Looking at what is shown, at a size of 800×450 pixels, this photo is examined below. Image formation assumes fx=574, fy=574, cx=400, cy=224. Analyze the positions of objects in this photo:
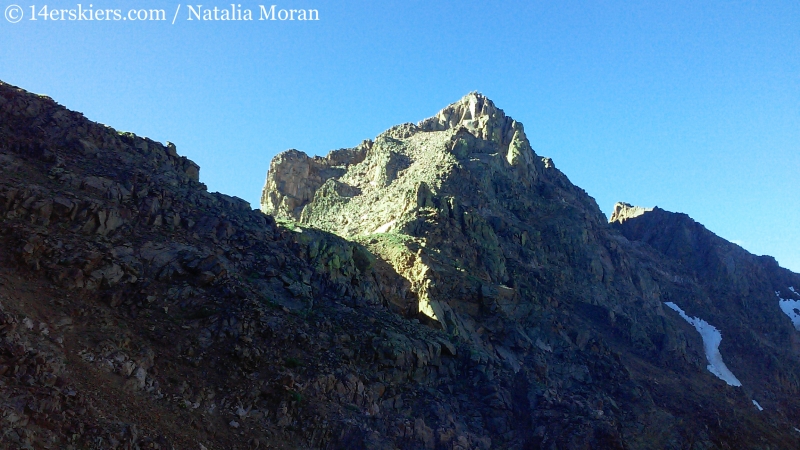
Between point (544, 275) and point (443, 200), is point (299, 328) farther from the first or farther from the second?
point (544, 275)

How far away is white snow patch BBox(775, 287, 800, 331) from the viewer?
90562 mm

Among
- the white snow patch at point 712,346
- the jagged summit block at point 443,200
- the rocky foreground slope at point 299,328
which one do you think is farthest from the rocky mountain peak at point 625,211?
the rocky foreground slope at point 299,328

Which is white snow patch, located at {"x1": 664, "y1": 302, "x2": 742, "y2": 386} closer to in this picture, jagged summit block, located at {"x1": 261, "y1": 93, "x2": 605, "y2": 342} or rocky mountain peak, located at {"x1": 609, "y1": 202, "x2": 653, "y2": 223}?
jagged summit block, located at {"x1": 261, "y1": 93, "x2": 605, "y2": 342}

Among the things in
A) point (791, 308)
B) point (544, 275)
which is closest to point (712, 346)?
point (544, 275)

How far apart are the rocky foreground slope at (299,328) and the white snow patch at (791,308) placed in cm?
2991

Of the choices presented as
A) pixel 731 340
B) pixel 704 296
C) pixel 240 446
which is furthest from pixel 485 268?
pixel 704 296

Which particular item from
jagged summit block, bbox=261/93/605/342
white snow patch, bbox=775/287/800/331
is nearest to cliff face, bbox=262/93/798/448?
jagged summit block, bbox=261/93/605/342

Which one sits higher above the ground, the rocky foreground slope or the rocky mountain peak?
the rocky mountain peak

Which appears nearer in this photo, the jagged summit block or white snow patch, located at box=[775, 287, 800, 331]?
the jagged summit block

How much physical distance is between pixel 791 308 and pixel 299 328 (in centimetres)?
9512

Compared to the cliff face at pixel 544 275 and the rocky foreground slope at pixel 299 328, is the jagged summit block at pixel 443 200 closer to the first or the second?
the cliff face at pixel 544 275

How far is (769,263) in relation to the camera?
4129 inches

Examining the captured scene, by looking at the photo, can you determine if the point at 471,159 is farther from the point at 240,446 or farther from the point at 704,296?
the point at 240,446

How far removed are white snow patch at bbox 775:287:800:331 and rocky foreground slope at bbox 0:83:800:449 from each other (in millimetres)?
29914
